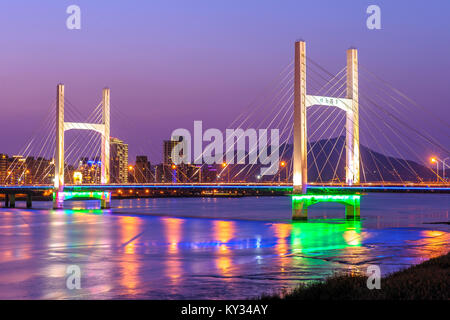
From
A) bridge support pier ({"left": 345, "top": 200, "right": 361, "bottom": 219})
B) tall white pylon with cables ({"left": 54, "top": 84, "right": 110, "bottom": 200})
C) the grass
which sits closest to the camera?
the grass

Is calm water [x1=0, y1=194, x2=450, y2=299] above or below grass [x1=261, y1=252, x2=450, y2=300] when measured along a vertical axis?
below

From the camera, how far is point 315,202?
170 feet

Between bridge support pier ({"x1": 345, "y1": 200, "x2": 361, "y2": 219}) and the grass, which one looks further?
bridge support pier ({"x1": 345, "y1": 200, "x2": 361, "y2": 219})

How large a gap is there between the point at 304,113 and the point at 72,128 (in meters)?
38.5

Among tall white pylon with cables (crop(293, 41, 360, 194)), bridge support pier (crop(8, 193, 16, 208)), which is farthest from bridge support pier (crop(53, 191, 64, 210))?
tall white pylon with cables (crop(293, 41, 360, 194))

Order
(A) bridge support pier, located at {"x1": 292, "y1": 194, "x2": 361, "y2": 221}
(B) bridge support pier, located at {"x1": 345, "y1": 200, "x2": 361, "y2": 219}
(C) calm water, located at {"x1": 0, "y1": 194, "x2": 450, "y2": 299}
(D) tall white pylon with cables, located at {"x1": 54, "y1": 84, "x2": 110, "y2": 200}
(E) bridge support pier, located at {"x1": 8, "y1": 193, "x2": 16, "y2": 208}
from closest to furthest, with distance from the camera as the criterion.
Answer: (C) calm water, located at {"x1": 0, "y1": 194, "x2": 450, "y2": 299}, (A) bridge support pier, located at {"x1": 292, "y1": 194, "x2": 361, "y2": 221}, (B) bridge support pier, located at {"x1": 345, "y1": 200, "x2": 361, "y2": 219}, (D) tall white pylon with cables, located at {"x1": 54, "y1": 84, "x2": 110, "y2": 200}, (E) bridge support pier, located at {"x1": 8, "y1": 193, "x2": 16, "y2": 208}

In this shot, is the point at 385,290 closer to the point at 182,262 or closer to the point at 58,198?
the point at 182,262

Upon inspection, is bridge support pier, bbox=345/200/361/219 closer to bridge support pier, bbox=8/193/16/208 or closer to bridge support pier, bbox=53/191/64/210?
bridge support pier, bbox=53/191/64/210

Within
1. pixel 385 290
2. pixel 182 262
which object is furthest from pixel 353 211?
pixel 385 290

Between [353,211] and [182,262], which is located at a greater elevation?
[182,262]

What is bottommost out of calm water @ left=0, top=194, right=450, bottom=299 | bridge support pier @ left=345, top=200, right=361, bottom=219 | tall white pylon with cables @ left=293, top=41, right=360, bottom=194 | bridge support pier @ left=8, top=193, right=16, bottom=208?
bridge support pier @ left=8, top=193, right=16, bottom=208

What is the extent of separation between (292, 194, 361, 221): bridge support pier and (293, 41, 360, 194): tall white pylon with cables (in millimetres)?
1313

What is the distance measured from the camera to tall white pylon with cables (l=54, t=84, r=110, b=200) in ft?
252

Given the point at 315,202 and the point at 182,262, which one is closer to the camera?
the point at 182,262
